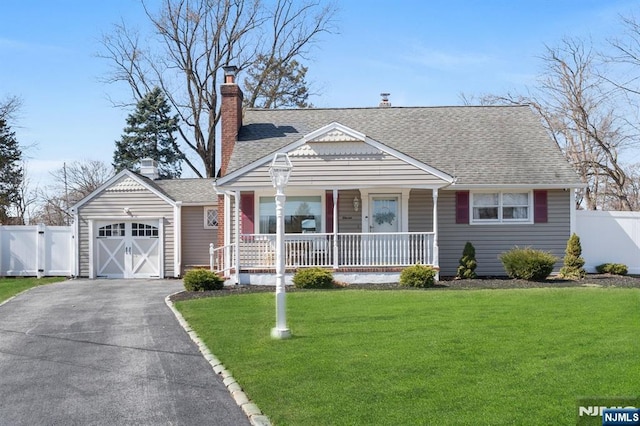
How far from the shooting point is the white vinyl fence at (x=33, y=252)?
936 inches

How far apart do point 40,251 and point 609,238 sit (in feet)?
64.4

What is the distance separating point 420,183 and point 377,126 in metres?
5.21

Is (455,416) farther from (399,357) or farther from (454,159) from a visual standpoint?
(454,159)

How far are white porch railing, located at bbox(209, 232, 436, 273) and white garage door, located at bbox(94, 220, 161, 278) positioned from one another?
244 inches

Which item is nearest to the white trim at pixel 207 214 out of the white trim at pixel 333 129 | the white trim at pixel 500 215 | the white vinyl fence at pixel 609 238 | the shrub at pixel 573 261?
the white trim at pixel 333 129

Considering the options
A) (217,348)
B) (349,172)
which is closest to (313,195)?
(349,172)

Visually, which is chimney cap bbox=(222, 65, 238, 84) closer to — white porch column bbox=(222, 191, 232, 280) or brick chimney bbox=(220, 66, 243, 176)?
brick chimney bbox=(220, 66, 243, 176)

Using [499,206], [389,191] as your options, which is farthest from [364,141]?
[499,206]

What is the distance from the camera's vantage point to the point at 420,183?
59.7 feet

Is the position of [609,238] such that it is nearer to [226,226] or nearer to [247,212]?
[247,212]

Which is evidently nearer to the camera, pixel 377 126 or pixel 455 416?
pixel 455 416

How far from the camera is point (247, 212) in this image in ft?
64.3

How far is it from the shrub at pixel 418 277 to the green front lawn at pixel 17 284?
1031 centimetres

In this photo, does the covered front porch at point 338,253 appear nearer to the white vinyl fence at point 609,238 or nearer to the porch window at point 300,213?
the porch window at point 300,213
